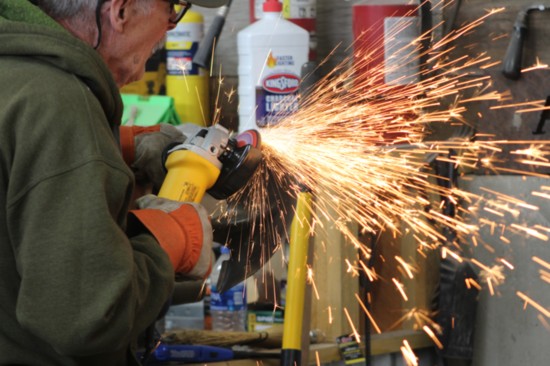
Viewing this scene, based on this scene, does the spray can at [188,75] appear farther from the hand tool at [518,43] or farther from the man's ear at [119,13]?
the man's ear at [119,13]

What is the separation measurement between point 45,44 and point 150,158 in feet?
2.90

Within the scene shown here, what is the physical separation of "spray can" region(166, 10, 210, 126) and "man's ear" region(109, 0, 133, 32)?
236cm

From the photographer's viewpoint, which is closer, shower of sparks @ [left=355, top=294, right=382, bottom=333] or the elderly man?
the elderly man

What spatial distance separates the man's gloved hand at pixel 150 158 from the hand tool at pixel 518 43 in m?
1.29

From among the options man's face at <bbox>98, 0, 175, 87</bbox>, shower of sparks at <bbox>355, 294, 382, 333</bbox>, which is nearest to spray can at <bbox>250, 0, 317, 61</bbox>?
shower of sparks at <bbox>355, 294, 382, 333</bbox>

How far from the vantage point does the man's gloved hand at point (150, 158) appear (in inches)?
108

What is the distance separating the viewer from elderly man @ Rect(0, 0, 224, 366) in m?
1.78

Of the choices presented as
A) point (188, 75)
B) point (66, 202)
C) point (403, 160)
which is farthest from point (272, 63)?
point (66, 202)

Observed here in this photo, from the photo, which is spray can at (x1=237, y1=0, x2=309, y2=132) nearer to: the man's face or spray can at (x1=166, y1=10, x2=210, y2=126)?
spray can at (x1=166, y1=10, x2=210, y2=126)

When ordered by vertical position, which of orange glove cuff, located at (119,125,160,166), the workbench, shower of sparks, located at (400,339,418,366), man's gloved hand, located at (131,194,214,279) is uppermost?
orange glove cuff, located at (119,125,160,166)

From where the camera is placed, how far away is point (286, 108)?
13.0ft

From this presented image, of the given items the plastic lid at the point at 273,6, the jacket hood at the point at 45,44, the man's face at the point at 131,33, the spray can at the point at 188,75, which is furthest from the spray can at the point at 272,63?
the jacket hood at the point at 45,44

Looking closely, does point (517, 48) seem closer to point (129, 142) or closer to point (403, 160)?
point (403, 160)

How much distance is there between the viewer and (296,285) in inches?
125
